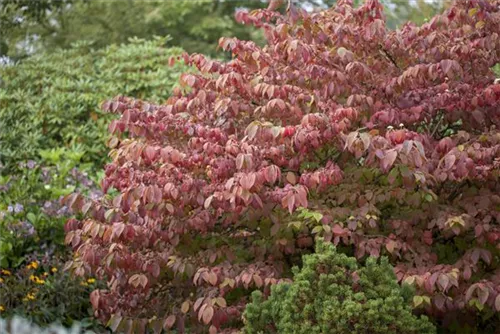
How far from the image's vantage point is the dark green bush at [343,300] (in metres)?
4.02

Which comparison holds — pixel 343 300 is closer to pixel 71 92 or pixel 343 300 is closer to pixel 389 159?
pixel 389 159

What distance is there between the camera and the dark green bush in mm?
4020

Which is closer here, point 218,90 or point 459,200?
point 459,200

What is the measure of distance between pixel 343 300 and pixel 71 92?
669 cm

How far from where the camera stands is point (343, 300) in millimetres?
4086

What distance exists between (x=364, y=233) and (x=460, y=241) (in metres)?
0.60

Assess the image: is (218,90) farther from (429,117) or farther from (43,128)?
(43,128)

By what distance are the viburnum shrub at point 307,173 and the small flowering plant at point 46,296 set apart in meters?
1.10

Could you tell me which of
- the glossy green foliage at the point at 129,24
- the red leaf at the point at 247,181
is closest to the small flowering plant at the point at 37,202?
the red leaf at the point at 247,181

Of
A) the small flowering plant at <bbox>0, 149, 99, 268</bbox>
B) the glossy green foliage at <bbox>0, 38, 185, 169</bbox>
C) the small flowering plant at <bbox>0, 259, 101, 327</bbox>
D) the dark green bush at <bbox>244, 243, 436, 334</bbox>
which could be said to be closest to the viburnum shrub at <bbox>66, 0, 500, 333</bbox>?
the dark green bush at <bbox>244, 243, 436, 334</bbox>

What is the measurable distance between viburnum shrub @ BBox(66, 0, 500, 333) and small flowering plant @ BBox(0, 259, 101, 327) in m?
1.10

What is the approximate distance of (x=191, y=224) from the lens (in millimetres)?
4801

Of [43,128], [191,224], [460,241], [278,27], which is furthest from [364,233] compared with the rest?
[43,128]

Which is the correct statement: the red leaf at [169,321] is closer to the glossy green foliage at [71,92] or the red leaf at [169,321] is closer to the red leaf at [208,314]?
the red leaf at [208,314]
